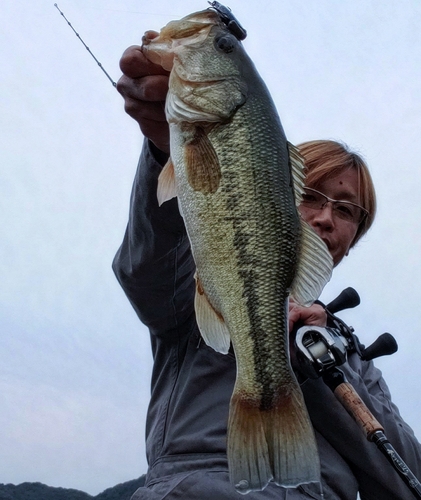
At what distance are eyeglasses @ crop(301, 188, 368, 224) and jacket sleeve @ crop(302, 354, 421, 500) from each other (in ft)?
2.88

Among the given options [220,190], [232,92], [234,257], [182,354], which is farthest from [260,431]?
[232,92]

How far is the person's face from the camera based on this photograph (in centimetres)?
306

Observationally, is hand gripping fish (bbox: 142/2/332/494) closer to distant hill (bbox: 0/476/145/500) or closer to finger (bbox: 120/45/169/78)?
finger (bbox: 120/45/169/78)

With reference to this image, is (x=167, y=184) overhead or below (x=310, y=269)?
overhead

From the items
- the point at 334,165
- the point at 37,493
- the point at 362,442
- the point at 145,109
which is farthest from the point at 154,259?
the point at 37,493

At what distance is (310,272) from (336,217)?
131cm

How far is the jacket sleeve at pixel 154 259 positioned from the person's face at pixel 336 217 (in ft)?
2.66

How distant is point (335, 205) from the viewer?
10.4 feet

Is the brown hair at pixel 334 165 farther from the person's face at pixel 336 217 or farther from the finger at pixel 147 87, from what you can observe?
the finger at pixel 147 87

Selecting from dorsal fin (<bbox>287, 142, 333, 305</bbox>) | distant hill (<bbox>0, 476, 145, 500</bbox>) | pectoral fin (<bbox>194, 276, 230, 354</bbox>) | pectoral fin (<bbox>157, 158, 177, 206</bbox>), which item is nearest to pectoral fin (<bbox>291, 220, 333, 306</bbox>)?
dorsal fin (<bbox>287, 142, 333, 305</bbox>)

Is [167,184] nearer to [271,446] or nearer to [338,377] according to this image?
[271,446]

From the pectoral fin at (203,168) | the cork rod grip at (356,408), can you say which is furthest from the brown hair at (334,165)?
the pectoral fin at (203,168)

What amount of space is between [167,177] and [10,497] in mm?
10427

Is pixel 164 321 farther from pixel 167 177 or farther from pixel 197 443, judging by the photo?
pixel 167 177
